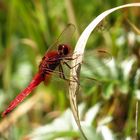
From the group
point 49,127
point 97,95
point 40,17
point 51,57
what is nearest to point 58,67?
point 51,57

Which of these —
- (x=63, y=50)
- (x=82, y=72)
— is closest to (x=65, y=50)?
(x=63, y=50)

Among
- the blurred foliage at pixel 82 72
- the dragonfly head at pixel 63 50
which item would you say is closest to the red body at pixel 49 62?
the dragonfly head at pixel 63 50

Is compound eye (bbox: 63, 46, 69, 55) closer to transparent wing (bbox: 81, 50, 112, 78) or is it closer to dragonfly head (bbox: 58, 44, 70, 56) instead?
dragonfly head (bbox: 58, 44, 70, 56)

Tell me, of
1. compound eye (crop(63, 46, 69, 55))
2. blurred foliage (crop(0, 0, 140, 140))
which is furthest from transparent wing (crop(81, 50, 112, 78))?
compound eye (crop(63, 46, 69, 55))

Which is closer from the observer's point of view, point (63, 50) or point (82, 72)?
point (63, 50)

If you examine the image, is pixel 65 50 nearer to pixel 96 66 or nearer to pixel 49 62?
pixel 49 62

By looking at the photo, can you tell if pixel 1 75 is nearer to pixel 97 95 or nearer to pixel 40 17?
pixel 40 17

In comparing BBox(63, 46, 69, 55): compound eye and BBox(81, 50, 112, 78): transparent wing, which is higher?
BBox(81, 50, 112, 78): transparent wing

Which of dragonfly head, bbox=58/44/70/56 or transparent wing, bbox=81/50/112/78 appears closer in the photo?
dragonfly head, bbox=58/44/70/56
